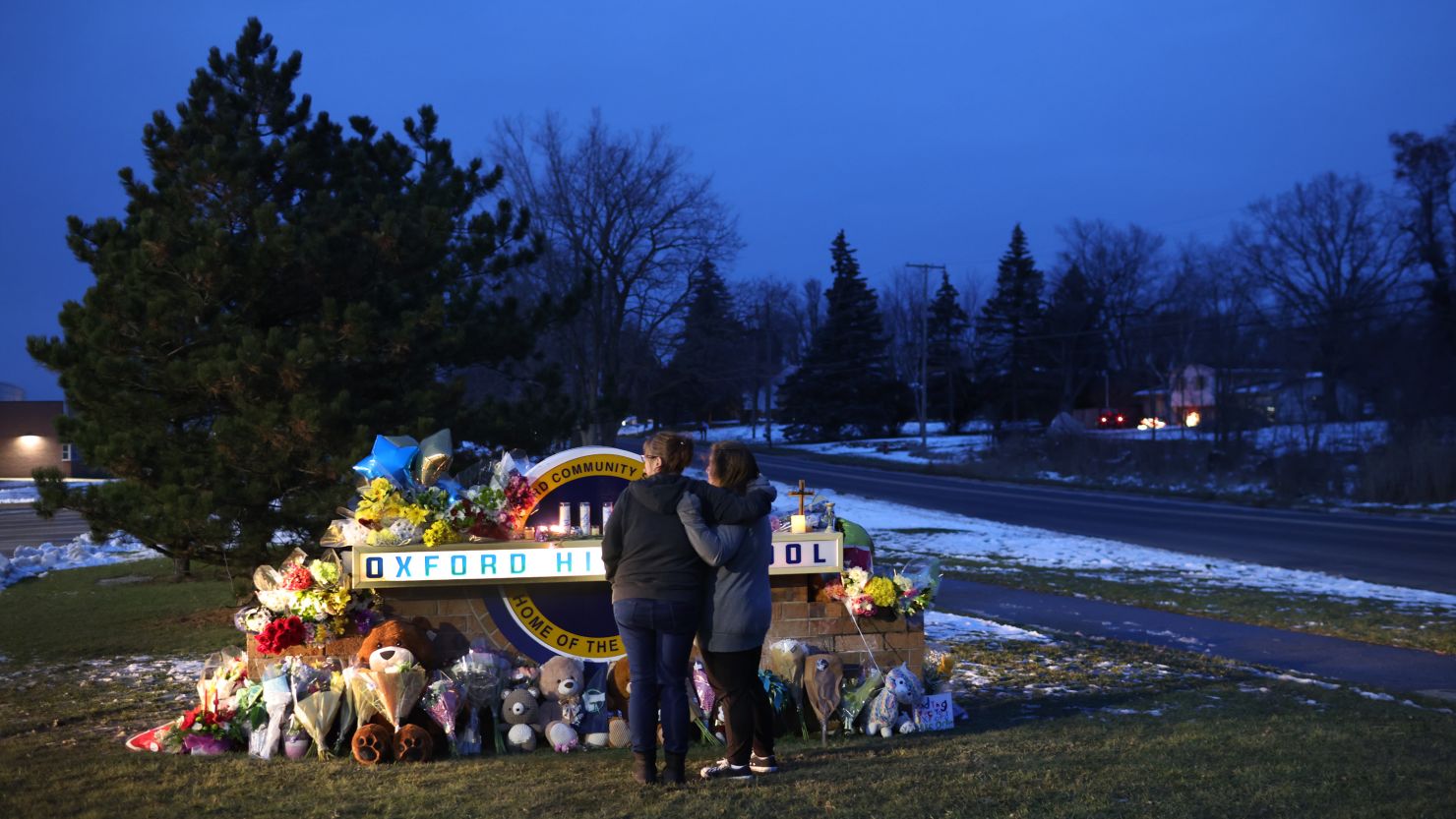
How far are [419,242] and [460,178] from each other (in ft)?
6.26

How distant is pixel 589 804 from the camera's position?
555cm

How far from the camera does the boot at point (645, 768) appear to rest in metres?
5.92

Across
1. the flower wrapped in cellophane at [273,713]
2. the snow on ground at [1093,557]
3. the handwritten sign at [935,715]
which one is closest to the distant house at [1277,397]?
the snow on ground at [1093,557]

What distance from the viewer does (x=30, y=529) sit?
2994cm

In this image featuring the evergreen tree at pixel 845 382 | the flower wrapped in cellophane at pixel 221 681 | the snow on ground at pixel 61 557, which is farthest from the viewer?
the evergreen tree at pixel 845 382

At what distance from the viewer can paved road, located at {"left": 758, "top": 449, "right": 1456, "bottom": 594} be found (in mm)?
18266

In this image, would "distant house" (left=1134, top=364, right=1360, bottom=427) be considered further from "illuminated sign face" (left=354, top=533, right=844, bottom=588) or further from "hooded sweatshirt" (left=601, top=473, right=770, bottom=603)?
"hooded sweatshirt" (left=601, top=473, right=770, bottom=603)

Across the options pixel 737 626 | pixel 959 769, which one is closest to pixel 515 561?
pixel 737 626

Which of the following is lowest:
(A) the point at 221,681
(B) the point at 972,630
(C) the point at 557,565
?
(B) the point at 972,630

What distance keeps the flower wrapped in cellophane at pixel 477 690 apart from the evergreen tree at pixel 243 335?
5268 mm

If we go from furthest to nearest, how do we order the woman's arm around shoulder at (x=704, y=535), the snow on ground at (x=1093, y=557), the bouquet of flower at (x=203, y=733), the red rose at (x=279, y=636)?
1. the snow on ground at (x=1093, y=557)
2. the red rose at (x=279, y=636)
3. the bouquet of flower at (x=203, y=733)
4. the woman's arm around shoulder at (x=704, y=535)

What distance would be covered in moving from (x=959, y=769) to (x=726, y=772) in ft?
3.61

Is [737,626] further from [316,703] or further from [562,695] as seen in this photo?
[316,703]

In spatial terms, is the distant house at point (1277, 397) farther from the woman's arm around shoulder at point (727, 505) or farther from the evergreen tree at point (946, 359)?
the woman's arm around shoulder at point (727, 505)
